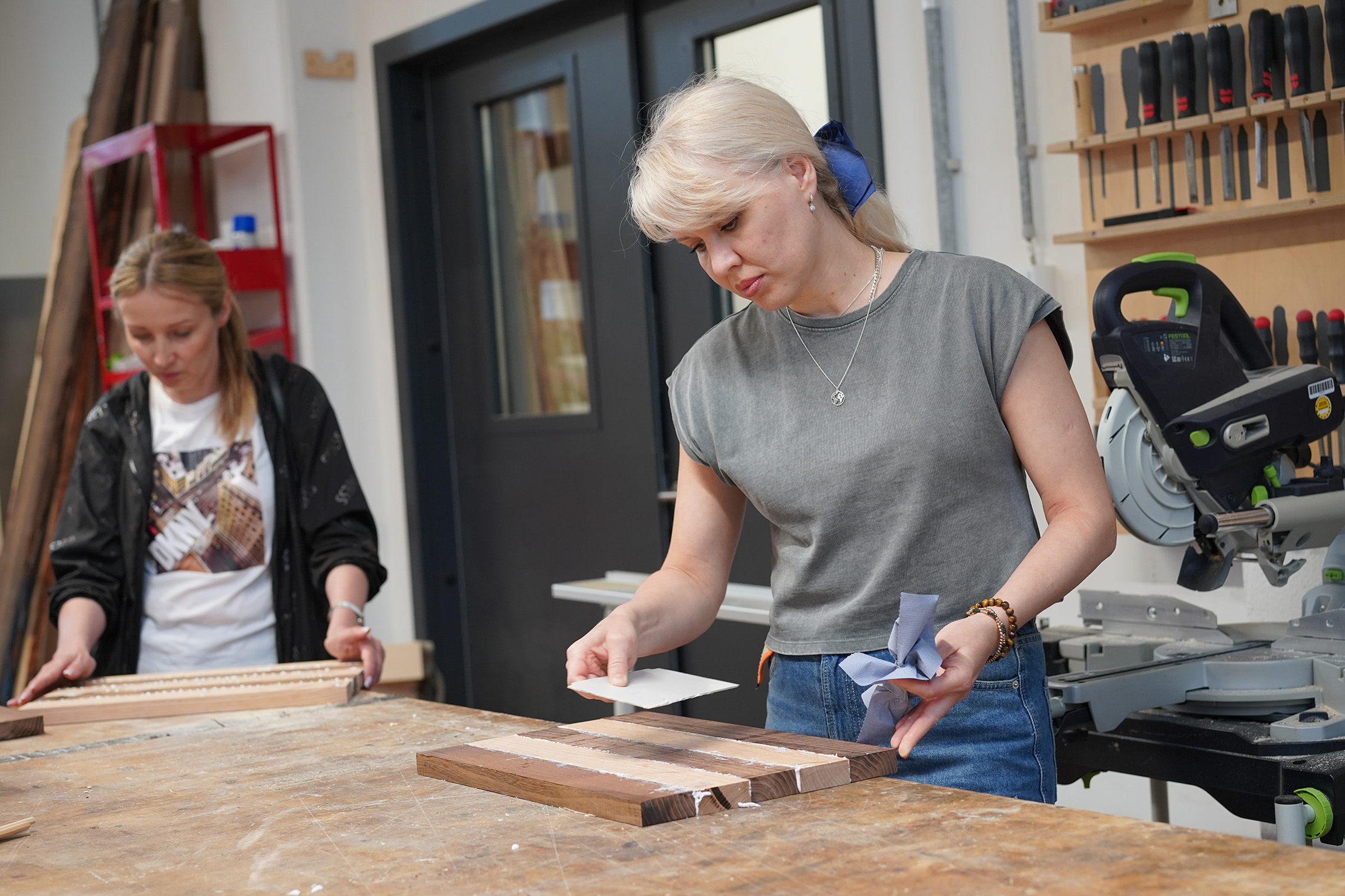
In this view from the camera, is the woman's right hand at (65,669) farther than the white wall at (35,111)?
No

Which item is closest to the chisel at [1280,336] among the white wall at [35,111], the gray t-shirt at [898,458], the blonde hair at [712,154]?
the gray t-shirt at [898,458]

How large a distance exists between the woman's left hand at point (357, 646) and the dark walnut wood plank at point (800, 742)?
2.15 ft

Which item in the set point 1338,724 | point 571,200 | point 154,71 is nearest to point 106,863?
point 1338,724

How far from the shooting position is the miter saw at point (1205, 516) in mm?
1703

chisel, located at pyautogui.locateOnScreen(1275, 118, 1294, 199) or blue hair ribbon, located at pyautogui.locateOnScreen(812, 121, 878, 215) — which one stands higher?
chisel, located at pyautogui.locateOnScreen(1275, 118, 1294, 199)

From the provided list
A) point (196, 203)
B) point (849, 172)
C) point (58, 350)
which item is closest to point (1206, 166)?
point (849, 172)

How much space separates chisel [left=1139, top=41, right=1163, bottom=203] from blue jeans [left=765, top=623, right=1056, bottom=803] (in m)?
1.32

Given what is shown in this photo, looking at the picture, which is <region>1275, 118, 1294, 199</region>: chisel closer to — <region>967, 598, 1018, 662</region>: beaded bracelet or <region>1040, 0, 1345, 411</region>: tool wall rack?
<region>1040, 0, 1345, 411</region>: tool wall rack

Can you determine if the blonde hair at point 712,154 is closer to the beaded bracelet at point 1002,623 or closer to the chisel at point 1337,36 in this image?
the beaded bracelet at point 1002,623

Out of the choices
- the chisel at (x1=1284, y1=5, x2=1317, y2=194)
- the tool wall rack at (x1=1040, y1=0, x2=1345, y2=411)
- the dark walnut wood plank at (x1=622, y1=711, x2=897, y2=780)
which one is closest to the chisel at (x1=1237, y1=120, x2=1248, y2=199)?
the tool wall rack at (x1=1040, y1=0, x2=1345, y2=411)

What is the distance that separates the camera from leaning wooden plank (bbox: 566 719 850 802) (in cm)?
128

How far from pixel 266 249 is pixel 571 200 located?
109 centimetres

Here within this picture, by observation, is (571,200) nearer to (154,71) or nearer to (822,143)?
(154,71)

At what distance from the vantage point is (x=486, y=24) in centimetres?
402
